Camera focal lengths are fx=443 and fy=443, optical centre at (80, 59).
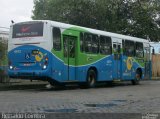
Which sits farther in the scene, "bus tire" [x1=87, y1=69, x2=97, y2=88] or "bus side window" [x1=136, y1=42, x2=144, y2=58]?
"bus side window" [x1=136, y1=42, x2=144, y2=58]

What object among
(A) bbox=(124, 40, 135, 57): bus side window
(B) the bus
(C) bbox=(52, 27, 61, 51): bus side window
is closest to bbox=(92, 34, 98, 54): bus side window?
(B) the bus

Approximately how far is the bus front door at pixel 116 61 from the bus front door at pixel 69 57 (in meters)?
4.49

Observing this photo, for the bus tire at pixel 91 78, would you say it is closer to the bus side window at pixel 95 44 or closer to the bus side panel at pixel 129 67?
the bus side window at pixel 95 44

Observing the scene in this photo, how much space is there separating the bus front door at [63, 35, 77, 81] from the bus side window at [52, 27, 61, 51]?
1.48 feet

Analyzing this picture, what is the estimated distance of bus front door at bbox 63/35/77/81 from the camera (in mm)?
21719

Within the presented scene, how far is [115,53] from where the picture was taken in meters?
26.5

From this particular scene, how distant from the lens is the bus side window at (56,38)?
2097cm

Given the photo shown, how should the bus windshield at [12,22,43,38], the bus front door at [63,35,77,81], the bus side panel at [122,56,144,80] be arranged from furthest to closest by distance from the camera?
1. the bus side panel at [122,56,144,80]
2. the bus front door at [63,35,77,81]
3. the bus windshield at [12,22,43,38]

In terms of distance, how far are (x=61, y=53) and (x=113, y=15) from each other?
52.5 feet

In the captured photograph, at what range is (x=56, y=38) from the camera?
830 inches

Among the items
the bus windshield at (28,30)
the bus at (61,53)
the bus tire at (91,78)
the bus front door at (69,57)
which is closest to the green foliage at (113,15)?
the bus at (61,53)

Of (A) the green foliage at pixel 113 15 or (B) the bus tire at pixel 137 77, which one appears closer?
(B) the bus tire at pixel 137 77

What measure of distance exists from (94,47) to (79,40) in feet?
5.61

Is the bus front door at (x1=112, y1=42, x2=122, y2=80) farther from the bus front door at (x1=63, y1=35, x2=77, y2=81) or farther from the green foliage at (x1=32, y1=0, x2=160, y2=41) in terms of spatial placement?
the green foliage at (x1=32, y1=0, x2=160, y2=41)
